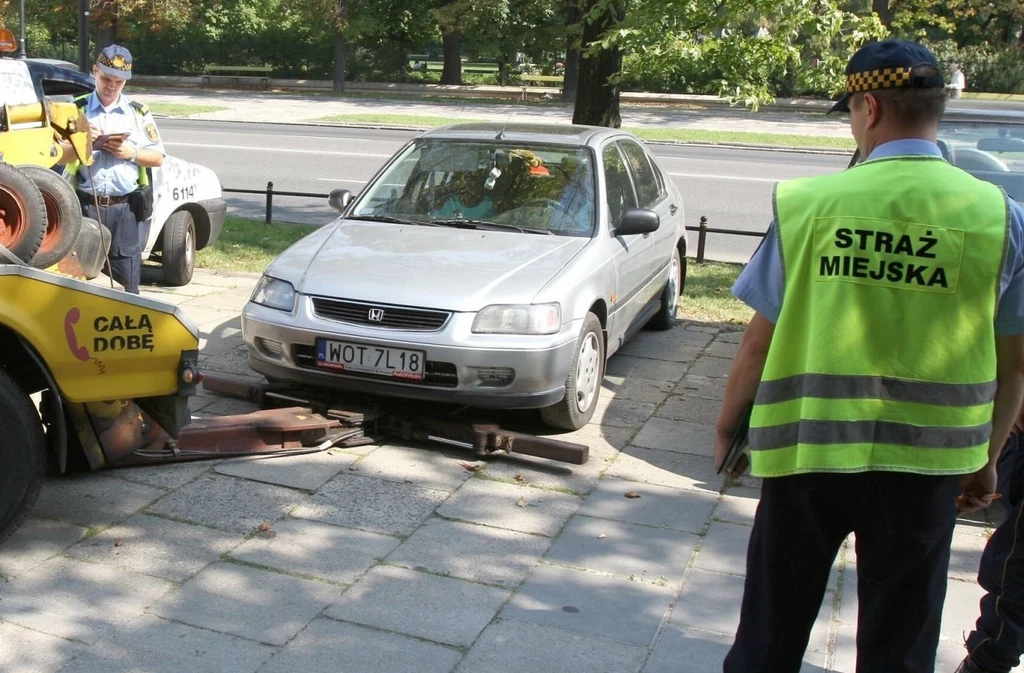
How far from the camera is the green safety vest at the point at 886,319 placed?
2627mm

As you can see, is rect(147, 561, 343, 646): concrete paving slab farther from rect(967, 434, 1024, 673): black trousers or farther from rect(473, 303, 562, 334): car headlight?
rect(967, 434, 1024, 673): black trousers

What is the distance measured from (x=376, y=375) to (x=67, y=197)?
1724mm

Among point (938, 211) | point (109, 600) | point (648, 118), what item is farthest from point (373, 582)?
point (648, 118)

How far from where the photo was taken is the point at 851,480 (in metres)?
2.76

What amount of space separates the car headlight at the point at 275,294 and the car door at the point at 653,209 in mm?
2473

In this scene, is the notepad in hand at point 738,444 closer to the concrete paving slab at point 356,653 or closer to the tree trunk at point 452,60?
the concrete paving slab at point 356,653

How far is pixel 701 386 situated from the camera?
24.3 ft

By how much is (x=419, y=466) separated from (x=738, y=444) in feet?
9.65

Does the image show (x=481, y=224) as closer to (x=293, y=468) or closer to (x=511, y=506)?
(x=293, y=468)

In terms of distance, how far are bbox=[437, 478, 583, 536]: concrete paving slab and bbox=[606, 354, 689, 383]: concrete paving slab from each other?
2.27 meters

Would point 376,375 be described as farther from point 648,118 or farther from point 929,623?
point 648,118

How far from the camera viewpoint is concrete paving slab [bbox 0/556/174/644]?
396cm

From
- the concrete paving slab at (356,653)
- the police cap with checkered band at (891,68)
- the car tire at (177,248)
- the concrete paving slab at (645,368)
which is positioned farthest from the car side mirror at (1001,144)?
the car tire at (177,248)

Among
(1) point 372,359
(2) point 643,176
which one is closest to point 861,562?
(1) point 372,359
